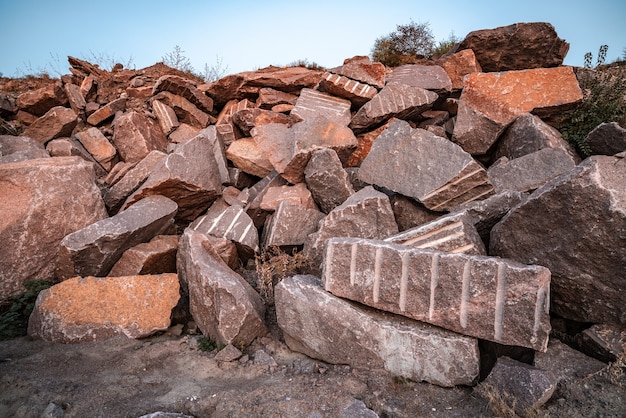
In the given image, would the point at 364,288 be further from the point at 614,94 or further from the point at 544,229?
the point at 614,94

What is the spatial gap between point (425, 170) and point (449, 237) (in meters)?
1.05

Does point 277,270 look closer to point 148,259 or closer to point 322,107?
point 148,259

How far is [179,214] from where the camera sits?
448 centimetres

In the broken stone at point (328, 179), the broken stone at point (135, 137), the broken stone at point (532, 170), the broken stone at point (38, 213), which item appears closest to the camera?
the broken stone at point (38, 213)

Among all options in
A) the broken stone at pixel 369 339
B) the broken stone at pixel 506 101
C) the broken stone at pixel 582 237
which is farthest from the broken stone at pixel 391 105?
the broken stone at pixel 369 339

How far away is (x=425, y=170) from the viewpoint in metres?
3.61

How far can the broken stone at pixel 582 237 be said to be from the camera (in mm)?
2232

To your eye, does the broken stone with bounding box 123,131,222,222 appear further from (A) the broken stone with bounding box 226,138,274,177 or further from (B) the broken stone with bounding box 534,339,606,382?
(B) the broken stone with bounding box 534,339,606,382

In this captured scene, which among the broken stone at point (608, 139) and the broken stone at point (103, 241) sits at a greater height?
the broken stone at point (608, 139)

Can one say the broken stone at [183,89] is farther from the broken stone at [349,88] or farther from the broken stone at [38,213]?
the broken stone at [38,213]

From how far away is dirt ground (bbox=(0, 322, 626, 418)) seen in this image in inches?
83.6

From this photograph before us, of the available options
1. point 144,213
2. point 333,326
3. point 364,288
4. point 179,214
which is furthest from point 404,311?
point 179,214

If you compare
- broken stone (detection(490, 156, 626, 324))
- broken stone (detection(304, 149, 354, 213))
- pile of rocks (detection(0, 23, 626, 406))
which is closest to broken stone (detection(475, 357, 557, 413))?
pile of rocks (detection(0, 23, 626, 406))

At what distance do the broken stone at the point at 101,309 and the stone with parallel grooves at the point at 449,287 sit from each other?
146 cm
